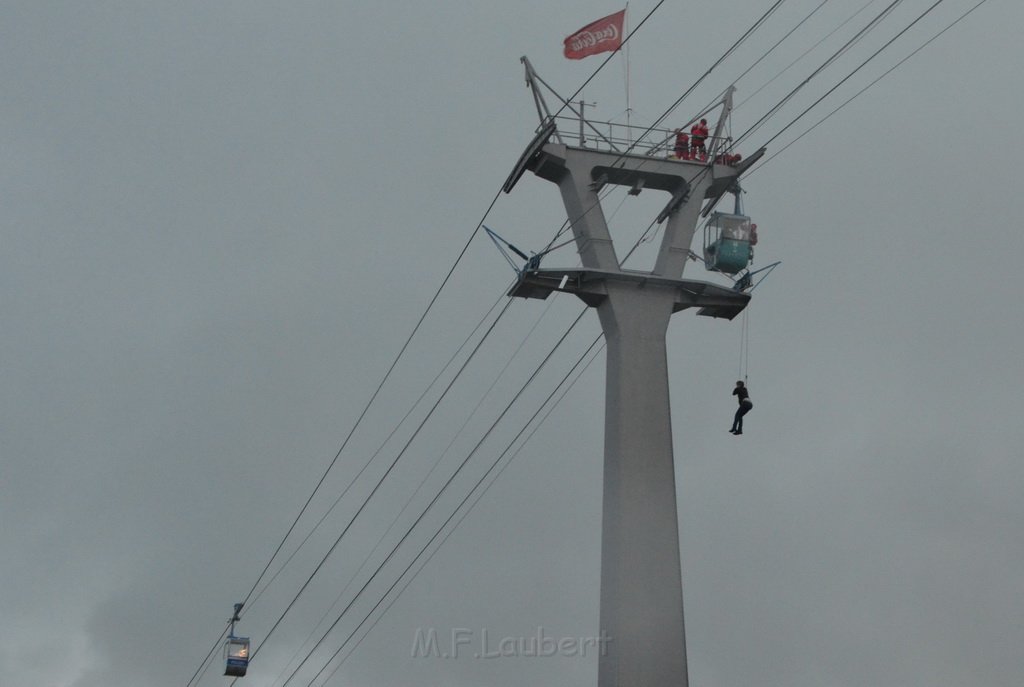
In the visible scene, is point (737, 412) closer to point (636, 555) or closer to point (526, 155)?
point (636, 555)

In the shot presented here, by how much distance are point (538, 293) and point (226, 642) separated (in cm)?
1956

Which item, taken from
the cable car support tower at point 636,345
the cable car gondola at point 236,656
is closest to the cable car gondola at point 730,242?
the cable car support tower at point 636,345

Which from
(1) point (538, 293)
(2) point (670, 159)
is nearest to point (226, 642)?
(1) point (538, 293)

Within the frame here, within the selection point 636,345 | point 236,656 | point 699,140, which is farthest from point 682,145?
point 236,656

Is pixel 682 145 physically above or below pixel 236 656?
above

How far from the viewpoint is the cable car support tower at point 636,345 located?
102 feet

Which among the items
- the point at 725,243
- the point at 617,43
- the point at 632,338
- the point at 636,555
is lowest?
the point at 636,555

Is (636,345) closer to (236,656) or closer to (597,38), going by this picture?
(597,38)

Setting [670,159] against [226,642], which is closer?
[670,159]

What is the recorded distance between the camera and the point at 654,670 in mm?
30844

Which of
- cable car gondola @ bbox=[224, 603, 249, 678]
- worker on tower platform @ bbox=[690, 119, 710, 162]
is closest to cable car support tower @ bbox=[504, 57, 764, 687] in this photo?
worker on tower platform @ bbox=[690, 119, 710, 162]

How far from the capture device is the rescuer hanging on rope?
34.2 meters

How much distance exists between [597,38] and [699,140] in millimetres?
3564

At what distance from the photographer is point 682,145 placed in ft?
116
